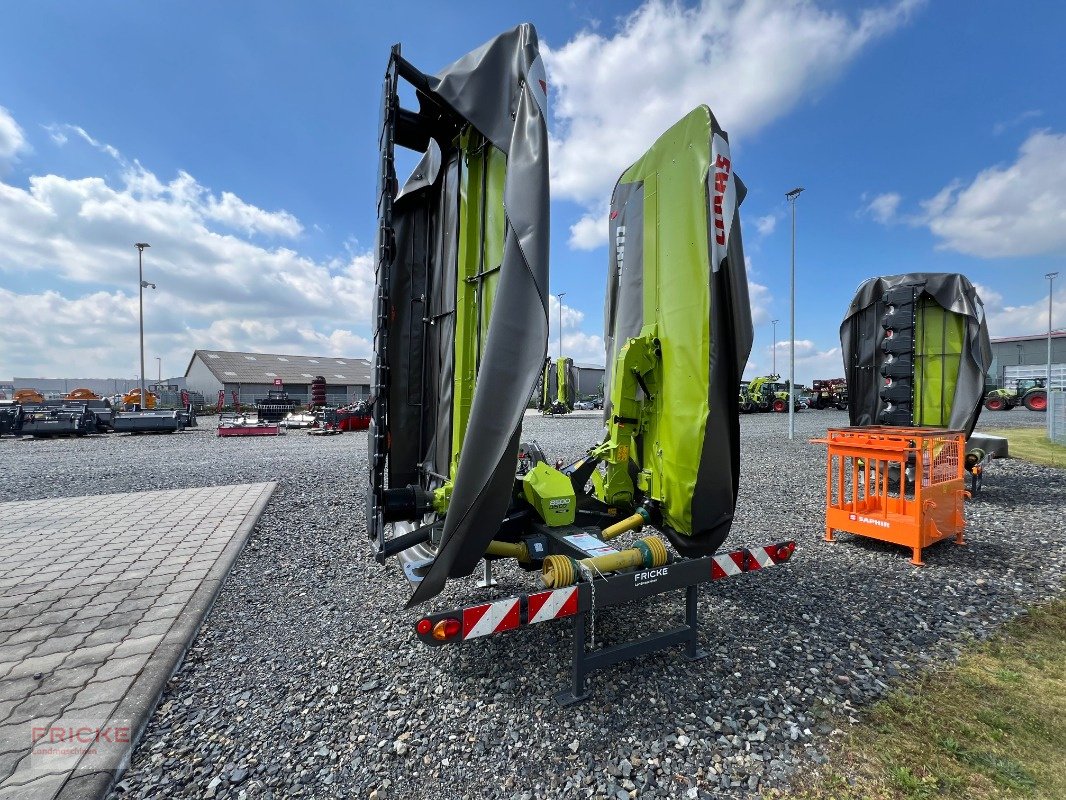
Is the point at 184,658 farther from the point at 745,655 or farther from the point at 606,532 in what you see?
the point at 745,655

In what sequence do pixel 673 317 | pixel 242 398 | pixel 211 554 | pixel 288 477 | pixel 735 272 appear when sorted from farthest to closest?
pixel 242 398
pixel 288 477
pixel 211 554
pixel 673 317
pixel 735 272

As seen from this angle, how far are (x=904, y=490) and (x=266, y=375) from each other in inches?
2213

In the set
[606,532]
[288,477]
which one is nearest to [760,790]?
[606,532]

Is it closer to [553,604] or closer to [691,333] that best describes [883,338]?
[691,333]

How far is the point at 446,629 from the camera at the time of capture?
222 cm

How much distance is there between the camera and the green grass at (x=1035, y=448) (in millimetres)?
10516

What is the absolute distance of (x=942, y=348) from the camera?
7094 millimetres

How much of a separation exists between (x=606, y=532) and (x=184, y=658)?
2848 millimetres

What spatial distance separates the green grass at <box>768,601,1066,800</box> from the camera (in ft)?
6.53

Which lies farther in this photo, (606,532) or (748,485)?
(748,485)

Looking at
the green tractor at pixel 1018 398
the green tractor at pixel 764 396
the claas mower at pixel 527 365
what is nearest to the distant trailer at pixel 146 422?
the claas mower at pixel 527 365

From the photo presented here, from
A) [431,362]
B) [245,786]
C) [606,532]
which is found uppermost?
[431,362]

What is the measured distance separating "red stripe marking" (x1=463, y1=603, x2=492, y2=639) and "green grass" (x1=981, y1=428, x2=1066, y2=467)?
1326 centimetres

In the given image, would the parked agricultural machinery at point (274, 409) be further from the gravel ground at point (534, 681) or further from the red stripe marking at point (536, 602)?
the red stripe marking at point (536, 602)
